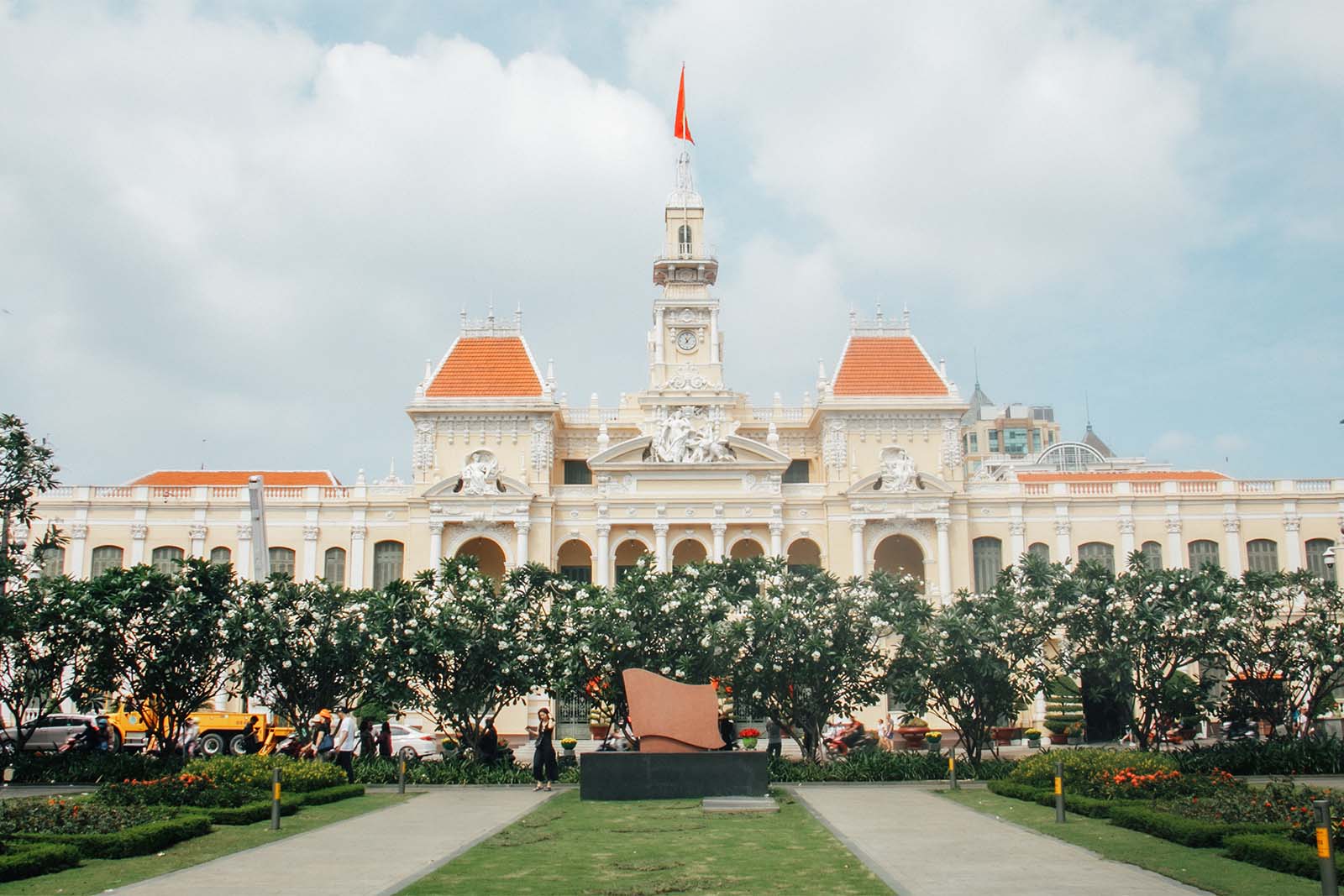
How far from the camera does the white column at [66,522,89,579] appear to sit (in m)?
53.8

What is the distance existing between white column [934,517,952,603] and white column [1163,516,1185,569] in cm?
986

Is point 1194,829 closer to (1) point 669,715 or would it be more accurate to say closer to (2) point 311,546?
(1) point 669,715

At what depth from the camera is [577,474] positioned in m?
58.0

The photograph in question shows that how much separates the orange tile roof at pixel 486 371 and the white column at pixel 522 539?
644cm

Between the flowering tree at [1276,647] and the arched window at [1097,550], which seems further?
the arched window at [1097,550]

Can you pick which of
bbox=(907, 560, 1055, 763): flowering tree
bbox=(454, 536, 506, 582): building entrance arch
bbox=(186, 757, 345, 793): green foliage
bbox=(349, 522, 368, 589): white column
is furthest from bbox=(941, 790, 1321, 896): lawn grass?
bbox=(349, 522, 368, 589): white column

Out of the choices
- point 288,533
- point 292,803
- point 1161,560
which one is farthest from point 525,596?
point 1161,560

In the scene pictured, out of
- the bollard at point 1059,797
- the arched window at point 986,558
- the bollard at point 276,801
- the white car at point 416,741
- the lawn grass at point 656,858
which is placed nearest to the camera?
the lawn grass at point 656,858

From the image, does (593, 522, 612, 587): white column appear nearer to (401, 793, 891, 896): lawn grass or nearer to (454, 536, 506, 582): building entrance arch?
(454, 536, 506, 582): building entrance arch

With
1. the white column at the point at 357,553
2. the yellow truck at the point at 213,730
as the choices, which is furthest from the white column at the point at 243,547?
the yellow truck at the point at 213,730

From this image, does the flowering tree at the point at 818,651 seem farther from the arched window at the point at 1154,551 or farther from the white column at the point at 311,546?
the white column at the point at 311,546

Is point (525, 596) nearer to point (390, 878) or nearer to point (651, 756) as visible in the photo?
point (651, 756)

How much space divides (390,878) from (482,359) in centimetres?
4453

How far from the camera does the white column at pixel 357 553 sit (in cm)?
5419
